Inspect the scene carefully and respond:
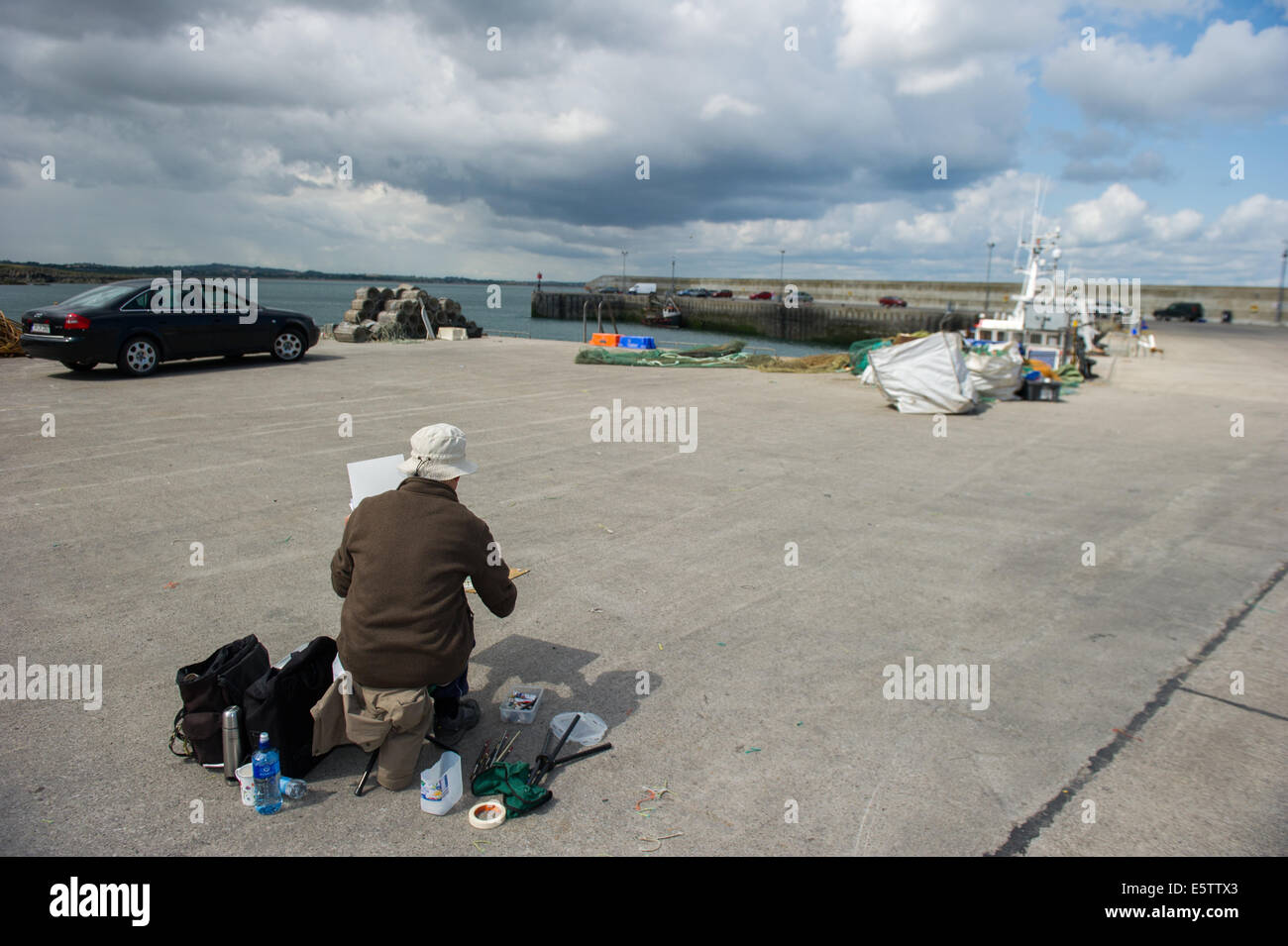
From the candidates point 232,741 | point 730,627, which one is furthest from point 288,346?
point 232,741

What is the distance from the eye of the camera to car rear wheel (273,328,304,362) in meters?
18.2

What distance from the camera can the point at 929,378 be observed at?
1441 cm

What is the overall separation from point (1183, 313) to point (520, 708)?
92.6 meters

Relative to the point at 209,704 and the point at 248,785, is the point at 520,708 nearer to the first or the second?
the point at 248,785

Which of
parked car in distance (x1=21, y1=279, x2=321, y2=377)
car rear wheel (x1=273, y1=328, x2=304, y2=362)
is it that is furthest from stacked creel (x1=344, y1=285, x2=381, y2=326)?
parked car in distance (x1=21, y1=279, x2=321, y2=377)

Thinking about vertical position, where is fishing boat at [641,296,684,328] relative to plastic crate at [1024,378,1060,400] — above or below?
above

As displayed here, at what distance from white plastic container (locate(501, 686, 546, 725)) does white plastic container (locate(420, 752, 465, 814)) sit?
69 centimetres

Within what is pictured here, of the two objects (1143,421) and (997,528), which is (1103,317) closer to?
(1143,421)

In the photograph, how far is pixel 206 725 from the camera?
11.6 ft

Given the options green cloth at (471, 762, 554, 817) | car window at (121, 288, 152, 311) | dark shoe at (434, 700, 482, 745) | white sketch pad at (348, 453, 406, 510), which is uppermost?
car window at (121, 288, 152, 311)

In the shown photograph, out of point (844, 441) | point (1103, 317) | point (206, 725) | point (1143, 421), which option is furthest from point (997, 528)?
point (1103, 317)

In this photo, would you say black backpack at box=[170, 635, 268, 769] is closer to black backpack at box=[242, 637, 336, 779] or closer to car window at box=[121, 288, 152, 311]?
black backpack at box=[242, 637, 336, 779]

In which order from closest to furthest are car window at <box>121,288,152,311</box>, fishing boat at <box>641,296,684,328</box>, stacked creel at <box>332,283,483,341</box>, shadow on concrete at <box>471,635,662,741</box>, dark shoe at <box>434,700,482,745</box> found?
1. dark shoe at <box>434,700,482,745</box>
2. shadow on concrete at <box>471,635,662,741</box>
3. car window at <box>121,288,152,311</box>
4. stacked creel at <box>332,283,483,341</box>
5. fishing boat at <box>641,296,684,328</box>
